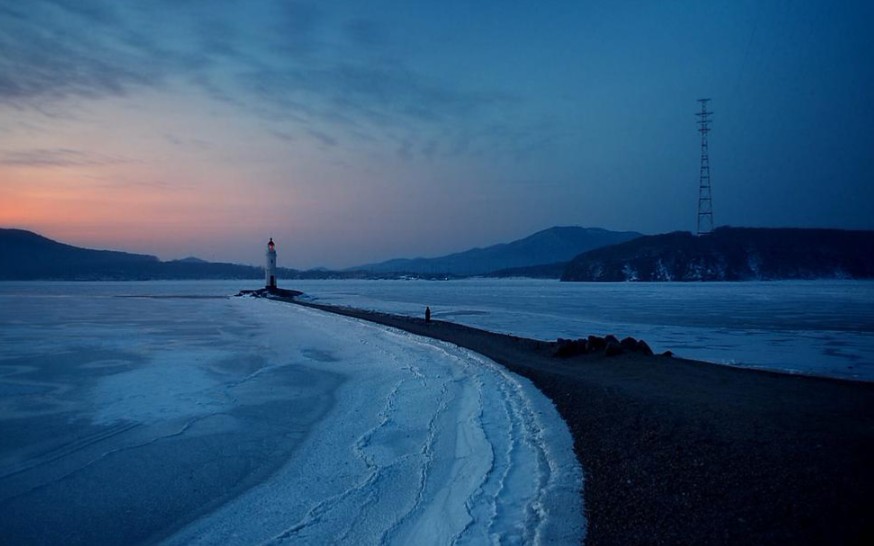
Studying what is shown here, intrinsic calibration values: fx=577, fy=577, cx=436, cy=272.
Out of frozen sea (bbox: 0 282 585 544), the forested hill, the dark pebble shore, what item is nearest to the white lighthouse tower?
frozen sea (bbox: 0 282 585 544)

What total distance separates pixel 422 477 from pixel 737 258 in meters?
146

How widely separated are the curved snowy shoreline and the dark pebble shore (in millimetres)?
420

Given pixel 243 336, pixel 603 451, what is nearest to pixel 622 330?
pixel 243 336

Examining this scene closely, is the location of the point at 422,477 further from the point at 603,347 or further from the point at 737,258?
the point at 737,258

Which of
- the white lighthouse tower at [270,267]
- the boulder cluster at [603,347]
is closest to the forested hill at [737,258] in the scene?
the white lighthouse tower at [270,267]

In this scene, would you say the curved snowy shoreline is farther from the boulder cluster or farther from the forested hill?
the forested hill

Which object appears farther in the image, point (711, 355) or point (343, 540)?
point (711, 355)

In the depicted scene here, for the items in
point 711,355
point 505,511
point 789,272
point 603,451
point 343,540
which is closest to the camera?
point 343,540

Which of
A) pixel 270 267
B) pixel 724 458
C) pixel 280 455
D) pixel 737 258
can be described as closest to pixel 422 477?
pixel 280 455

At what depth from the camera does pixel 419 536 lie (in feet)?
16.1

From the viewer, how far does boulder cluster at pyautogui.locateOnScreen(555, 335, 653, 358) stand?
47.2 feet

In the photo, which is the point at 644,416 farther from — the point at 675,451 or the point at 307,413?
the point at 307,413

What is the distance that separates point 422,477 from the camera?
6.39 m

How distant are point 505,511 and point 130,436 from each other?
576cm
